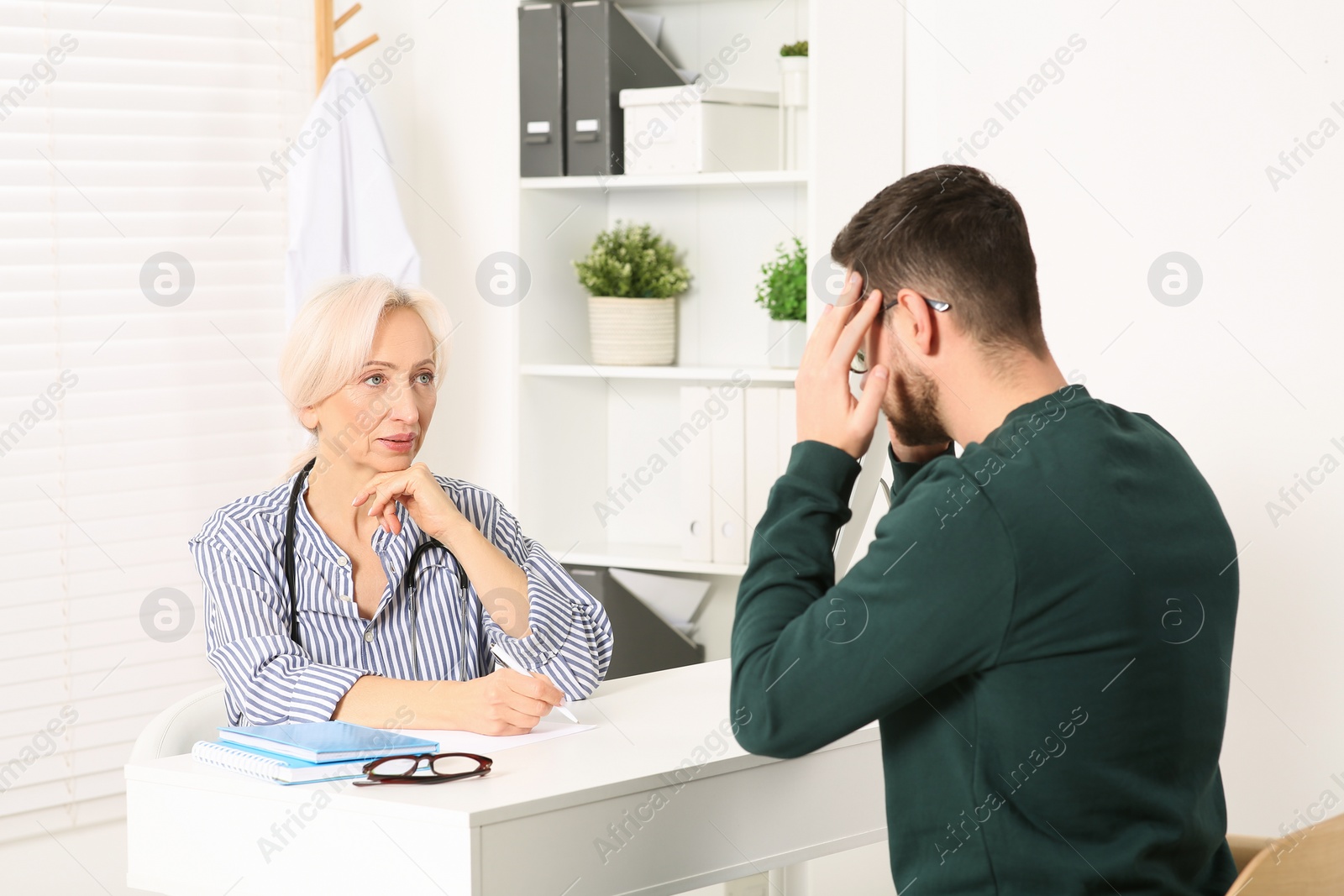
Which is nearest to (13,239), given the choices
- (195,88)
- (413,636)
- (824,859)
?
(195,88)

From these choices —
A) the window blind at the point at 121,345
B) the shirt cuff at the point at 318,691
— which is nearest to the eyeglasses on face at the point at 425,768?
the shirt cuff at the point at 318,691

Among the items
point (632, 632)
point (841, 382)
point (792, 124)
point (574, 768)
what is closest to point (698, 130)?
point (792, 124)

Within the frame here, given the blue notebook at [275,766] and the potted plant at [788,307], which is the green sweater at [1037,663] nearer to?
the blue notebook at [275,766]

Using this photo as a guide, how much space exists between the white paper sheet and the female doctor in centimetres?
10

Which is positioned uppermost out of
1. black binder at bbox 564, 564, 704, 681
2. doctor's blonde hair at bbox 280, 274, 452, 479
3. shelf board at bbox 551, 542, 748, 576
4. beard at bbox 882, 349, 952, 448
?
doctor's blonde hair at bbox 280, 274, 452, 479

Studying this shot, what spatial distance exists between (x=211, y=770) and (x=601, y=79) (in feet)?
6.18

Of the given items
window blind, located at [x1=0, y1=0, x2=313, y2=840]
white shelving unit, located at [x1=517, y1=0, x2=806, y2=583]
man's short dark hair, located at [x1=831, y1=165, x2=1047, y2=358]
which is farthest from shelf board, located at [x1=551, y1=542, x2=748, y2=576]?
man's short dark hair, located at [x1=831, y1=165, x2=1047, y2=358]

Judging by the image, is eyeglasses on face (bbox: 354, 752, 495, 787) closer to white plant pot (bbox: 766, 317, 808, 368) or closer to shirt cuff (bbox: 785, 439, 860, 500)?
shirt cuff (bbox: 785, 439, 860, 500)

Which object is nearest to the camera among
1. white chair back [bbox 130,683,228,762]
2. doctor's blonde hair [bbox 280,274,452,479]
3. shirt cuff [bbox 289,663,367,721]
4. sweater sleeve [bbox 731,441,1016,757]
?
sweater sleeve [bbox 731,441,1016,757]

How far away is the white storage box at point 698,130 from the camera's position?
276 cm

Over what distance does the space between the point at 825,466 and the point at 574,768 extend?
1.41ft

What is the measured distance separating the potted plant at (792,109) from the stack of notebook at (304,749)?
182 cm

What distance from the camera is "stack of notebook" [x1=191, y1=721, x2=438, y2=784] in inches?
52.4

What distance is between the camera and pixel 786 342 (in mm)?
2854
